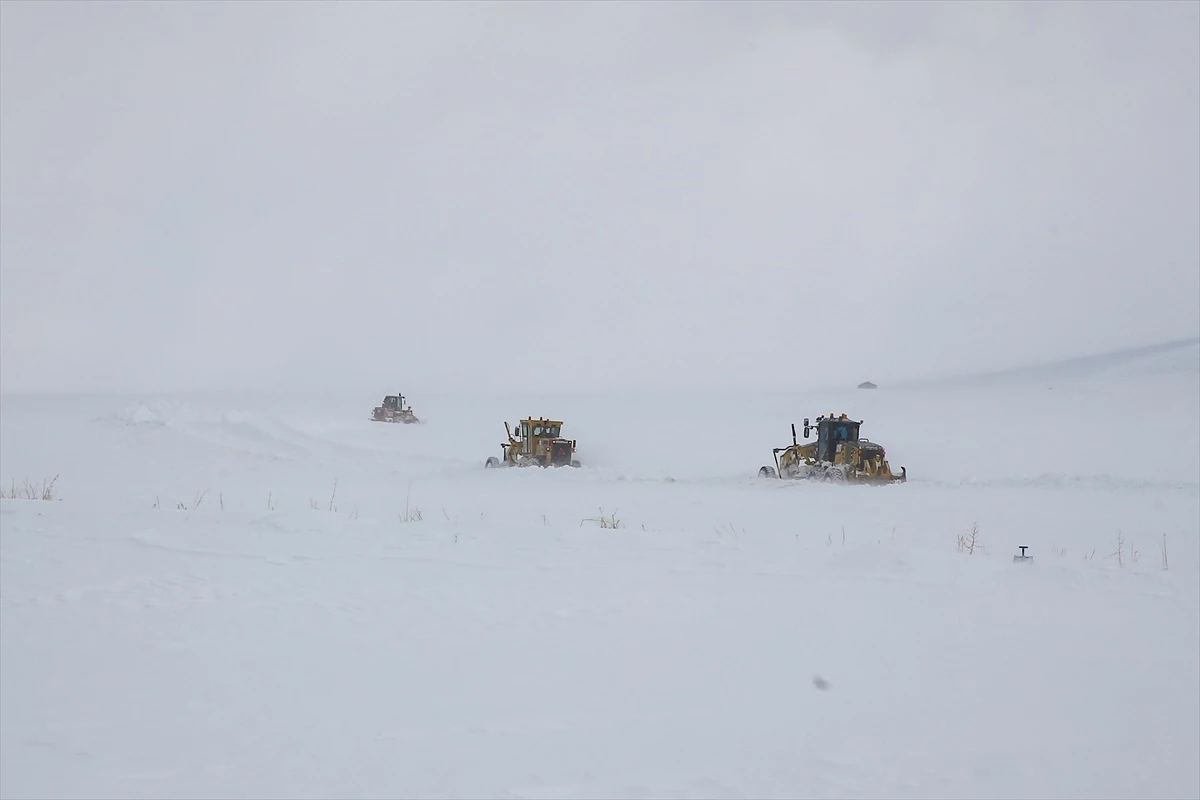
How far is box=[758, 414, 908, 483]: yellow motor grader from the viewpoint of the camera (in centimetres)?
2161

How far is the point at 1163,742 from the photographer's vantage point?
392 cm

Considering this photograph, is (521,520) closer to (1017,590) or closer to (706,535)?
(706,535)

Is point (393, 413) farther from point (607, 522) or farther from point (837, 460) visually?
point (607, 522)

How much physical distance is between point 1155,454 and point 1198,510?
1728 centimetres

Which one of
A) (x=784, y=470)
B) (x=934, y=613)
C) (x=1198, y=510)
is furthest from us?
(x=784, y=470)

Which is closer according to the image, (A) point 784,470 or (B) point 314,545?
(B) point 314,545

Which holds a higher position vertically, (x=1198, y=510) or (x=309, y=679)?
(x=1198, y=510)

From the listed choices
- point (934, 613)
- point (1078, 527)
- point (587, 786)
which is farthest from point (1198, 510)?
point (587, 786)

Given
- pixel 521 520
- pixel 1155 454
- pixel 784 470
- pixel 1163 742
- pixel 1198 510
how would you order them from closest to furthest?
pixel 1163 742
pixel 521 520
pixel 1198 510
pixel 784 470
pixel 1155 454

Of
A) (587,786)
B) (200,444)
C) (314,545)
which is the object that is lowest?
(587,786)

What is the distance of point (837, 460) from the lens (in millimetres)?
22438

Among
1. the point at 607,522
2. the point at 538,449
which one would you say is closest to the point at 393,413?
the point at 538,449

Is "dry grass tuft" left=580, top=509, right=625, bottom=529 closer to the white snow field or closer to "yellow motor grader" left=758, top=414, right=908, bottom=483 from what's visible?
the white snow field

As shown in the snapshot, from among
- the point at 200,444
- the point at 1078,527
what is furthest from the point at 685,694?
the point at 200,444
